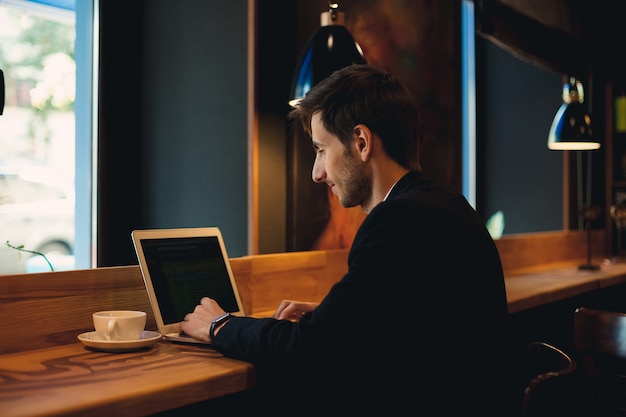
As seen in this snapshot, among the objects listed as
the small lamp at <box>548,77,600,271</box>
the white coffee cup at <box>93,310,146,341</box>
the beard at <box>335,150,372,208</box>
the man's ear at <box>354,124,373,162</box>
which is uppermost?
the small lamp at <box>548,77,600,271</box>

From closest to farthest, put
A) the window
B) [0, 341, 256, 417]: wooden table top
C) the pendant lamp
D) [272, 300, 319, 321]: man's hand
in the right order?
[0, 341, 256, 417]: wooden table top
[272, 300, 319, 321]: man's hand
the pendant lamp
the window

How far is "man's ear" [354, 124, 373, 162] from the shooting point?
1.73m

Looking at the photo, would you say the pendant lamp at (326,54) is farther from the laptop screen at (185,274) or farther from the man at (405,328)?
the man at (405,328)

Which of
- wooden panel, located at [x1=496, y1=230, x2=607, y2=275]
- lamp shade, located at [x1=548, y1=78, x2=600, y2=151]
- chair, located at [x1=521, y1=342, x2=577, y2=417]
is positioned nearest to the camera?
chair, located at [x1=521, y1=342, x2=577, y2=417]

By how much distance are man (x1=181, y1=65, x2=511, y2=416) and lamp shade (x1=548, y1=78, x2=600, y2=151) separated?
2.93 m

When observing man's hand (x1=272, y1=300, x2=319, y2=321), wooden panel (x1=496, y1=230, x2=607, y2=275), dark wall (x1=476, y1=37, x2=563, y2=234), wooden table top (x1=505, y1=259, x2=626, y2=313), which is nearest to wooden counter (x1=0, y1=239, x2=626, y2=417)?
man's hand (x1=272, y1=300, x2=319, y2=321)

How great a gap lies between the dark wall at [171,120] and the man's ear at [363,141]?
1262 mm

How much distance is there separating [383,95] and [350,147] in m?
0.15

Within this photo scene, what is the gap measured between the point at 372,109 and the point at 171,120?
1.69 m

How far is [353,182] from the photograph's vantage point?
178 centimetres

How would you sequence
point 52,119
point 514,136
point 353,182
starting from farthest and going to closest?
point 514,136 < point 52,119 < point 353,182

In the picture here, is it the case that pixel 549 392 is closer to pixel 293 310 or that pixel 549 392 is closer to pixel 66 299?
pixel 293 310

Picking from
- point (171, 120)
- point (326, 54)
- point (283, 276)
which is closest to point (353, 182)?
point (326, 54)

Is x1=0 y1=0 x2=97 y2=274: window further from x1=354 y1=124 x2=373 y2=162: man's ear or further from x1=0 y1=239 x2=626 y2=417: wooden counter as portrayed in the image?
x1=354 y1=124 x2=373 y2=162: man's ear
